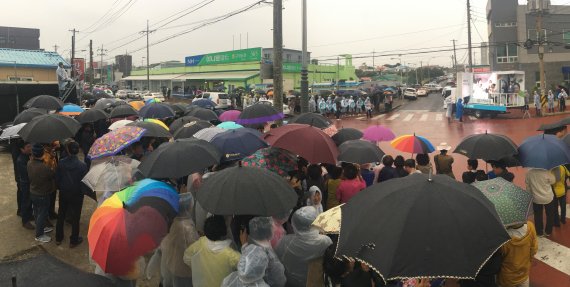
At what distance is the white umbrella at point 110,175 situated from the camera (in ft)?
17.1

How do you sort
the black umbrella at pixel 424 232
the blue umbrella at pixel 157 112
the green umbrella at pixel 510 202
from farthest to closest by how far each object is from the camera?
the blue umbrella at pixel 157 112, the green umbrella at pixel 510 202, the black umbrella at pixel 424 232

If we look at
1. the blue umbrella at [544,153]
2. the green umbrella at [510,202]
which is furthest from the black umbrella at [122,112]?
the green umbrella at [510,202]

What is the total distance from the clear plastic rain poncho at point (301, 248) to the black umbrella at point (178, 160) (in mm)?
1813

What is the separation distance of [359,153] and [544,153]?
8.50 ft

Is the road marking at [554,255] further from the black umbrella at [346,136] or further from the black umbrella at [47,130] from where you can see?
the black umbrella at [47,130]

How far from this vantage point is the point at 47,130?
21.8ft

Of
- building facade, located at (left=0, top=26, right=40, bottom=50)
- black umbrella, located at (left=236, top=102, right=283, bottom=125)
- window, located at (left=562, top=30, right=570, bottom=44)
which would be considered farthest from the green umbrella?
building facade, located at (left=0, top=26, right=40, bottom=50)

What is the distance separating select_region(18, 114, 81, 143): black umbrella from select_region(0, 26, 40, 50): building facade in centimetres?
8815

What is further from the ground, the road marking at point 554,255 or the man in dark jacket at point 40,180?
the man in dark jacket at point 40,180

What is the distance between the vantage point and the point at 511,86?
25328 mm

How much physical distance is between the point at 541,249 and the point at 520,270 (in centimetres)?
281

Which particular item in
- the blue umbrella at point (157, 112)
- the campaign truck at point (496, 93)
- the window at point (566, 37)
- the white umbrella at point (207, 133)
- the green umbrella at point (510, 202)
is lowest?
the green umbrella at point (510, 202)

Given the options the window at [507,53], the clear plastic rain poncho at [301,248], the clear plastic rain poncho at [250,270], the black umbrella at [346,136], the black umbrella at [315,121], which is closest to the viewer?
the clear plastic rain poncho at [250,270]

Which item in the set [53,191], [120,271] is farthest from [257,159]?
[53,191]
